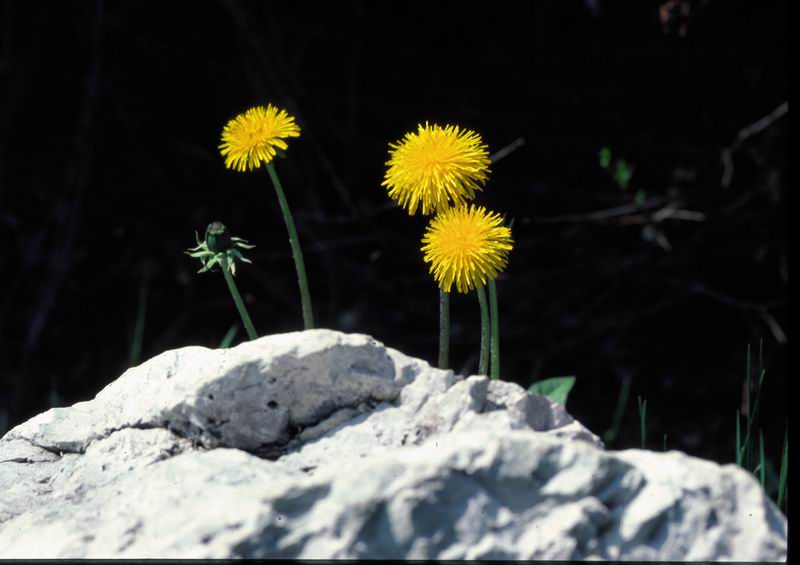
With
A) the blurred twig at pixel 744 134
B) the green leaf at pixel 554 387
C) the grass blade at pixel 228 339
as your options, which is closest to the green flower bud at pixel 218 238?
the grass blade at pixel 228 339

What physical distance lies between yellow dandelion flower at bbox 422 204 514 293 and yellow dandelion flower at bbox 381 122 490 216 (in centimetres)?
4

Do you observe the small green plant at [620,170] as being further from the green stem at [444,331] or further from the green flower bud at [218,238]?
the green flower bud at [218,238]

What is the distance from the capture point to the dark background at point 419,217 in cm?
282

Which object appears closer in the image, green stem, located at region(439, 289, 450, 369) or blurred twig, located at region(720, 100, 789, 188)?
green stem, located at region(439, 289, 450, 369)

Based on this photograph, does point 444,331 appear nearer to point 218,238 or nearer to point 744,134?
point 218,238

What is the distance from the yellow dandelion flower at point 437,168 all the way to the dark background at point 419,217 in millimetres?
1317

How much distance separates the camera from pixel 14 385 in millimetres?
3111

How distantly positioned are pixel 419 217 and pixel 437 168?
6.15 feet

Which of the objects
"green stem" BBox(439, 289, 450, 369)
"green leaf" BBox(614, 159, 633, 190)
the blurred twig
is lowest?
"green stem" BBox(439, 289, 450, 369)

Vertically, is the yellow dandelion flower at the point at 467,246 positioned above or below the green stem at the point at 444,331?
above

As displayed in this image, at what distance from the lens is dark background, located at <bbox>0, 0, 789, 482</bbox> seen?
2.82 m

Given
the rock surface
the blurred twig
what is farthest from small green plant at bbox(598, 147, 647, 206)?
the rock surface

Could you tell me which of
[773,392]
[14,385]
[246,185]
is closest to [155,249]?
[246,185]

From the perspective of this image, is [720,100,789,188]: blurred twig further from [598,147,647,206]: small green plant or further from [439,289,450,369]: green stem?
[439,289,450,369]: green stem
